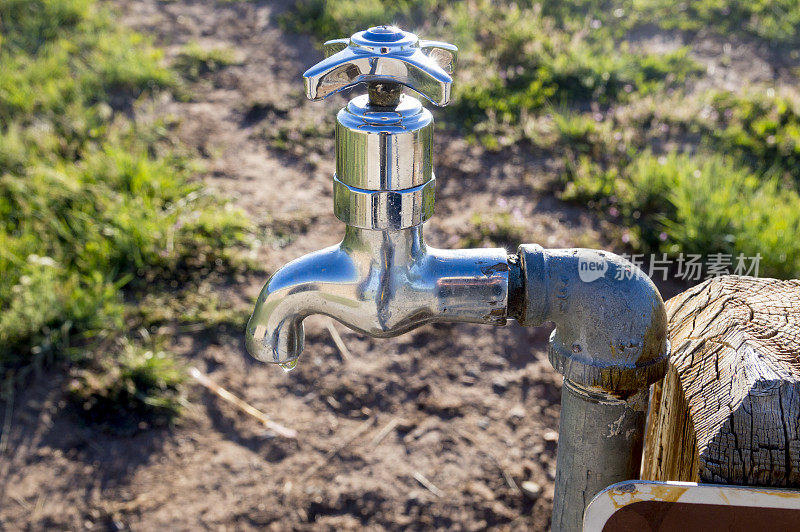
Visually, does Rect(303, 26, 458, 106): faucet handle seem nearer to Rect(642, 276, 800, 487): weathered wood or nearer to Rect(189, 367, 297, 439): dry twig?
Rect(642, 276, 800, 487): weathered wood

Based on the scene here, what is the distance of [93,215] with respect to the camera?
3049 mm

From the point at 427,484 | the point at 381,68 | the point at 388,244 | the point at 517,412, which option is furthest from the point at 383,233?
the point at 517,412

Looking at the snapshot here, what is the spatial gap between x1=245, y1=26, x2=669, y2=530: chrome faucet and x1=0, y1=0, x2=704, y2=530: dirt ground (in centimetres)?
116

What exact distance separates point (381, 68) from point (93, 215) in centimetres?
251

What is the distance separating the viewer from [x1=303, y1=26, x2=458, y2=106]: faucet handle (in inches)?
34.4

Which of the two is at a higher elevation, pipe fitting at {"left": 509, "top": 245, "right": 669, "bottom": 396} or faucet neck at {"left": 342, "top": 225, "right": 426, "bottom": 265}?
faucet neck at {"left": 342, "top": 225, "right": 426, "bottom": 265}

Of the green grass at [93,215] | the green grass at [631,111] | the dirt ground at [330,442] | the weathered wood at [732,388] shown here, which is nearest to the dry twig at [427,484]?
the dirt ground at [330,442]

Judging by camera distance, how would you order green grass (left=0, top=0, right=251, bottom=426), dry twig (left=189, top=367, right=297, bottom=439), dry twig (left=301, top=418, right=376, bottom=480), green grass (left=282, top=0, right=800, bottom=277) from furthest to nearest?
1. green grass (left=282, top=0, right=800, bottom=277)
2. green grass (left=0, top=0, right=251, bottom=426)
3. dry twig (left=189, top=367, right=297, bottom=439)
4. dry twig (left=301, top=418, right=376, bottom=480)

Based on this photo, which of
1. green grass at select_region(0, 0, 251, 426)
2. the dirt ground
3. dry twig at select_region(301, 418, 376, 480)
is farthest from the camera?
green grass at select_region(0, 0, 251, 426)

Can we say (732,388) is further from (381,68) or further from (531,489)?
(531,489)

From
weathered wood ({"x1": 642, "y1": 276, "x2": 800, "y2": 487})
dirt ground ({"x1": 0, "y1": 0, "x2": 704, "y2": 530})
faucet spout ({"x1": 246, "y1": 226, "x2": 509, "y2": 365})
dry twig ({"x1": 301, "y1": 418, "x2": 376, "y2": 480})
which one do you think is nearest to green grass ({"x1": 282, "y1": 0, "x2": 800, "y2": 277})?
dirt ground ({"x1": 0, "y1": 0, "x2": 704, "y2": 530})

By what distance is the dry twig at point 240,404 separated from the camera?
2373mm

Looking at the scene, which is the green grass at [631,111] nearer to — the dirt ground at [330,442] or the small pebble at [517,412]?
the dirt ground at [330,442]

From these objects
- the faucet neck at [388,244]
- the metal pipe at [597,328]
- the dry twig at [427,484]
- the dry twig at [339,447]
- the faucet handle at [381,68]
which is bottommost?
the dry twig at [427,484]
